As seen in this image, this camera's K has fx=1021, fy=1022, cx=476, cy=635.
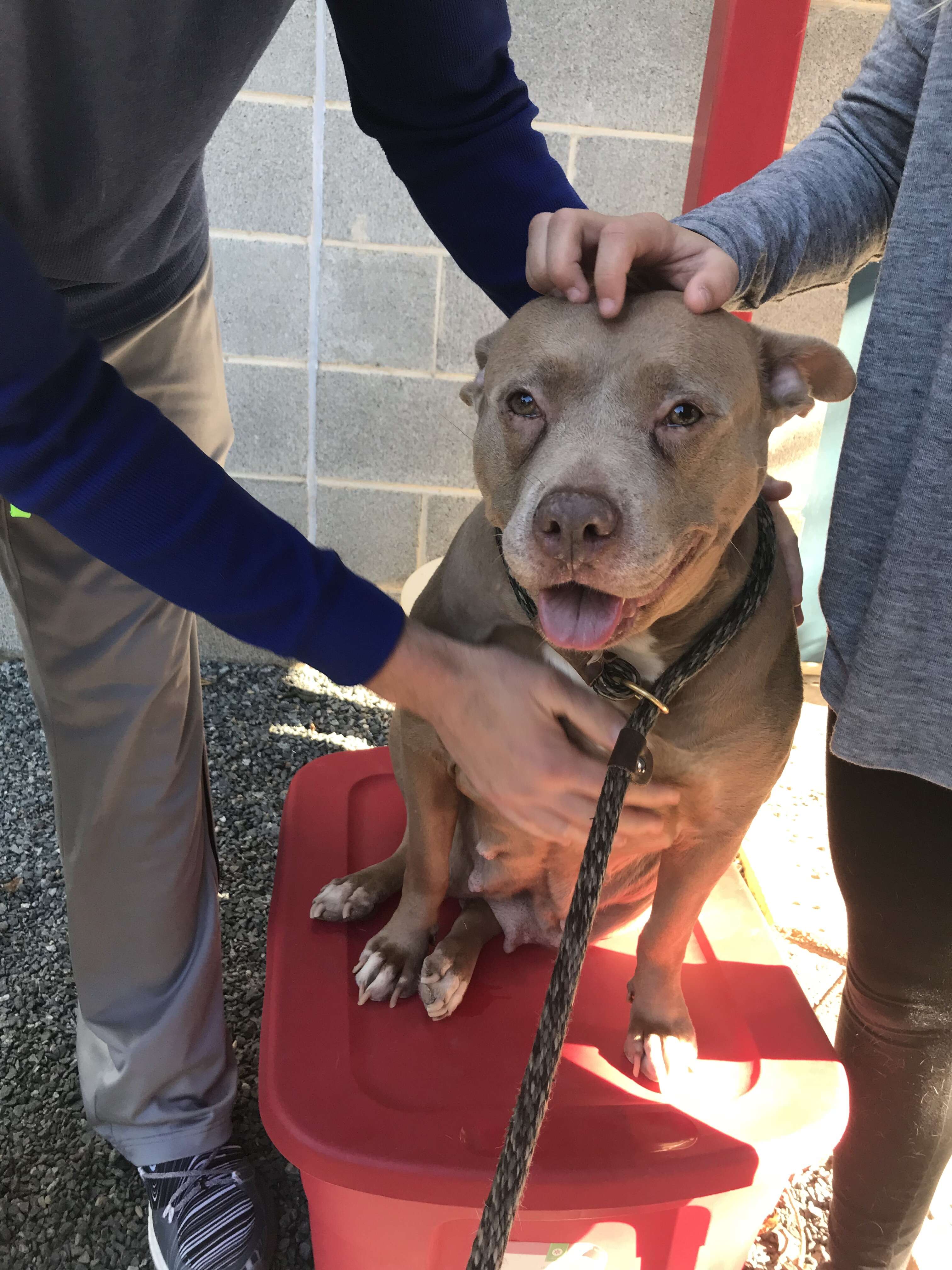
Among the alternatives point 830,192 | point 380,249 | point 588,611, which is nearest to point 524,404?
point 588,611

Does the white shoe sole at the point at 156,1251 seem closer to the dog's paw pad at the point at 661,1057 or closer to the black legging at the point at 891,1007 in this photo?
the dog's paw pad at the point at 661,1057

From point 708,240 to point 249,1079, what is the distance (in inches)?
64.8

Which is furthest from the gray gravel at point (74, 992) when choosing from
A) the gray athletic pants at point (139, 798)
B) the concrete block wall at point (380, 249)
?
the concrete block wall at point (380, 249)

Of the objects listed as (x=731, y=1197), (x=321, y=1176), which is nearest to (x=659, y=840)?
(x=731, y=1197)

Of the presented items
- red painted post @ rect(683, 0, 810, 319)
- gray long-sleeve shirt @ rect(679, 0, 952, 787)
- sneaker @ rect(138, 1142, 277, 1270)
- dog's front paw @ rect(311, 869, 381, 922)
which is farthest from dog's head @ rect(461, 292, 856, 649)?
sneaker @ rect(138, 1142, 277, 1270)

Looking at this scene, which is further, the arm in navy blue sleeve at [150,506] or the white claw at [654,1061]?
the white claw at [654,1061]

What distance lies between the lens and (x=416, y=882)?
1608 mm

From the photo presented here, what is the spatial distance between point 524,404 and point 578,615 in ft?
0.97

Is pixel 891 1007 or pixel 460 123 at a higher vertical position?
pixel 460 123

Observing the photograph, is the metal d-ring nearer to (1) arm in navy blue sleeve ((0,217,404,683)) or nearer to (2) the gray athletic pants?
(1) arm in navy blue sleeve ((0,217,404,683))

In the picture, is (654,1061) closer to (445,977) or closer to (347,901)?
(445,977)

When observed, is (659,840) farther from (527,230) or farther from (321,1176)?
(527,230)

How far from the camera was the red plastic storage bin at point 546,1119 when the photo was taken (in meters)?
1.31

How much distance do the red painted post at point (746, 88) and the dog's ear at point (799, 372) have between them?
3.03 ft
